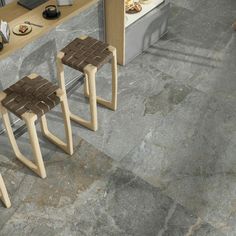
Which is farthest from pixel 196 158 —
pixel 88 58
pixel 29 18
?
pixel 29 18

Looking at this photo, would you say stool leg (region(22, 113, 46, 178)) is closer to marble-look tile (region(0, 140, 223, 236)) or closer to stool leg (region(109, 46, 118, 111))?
marble-look tile (region(0, 140, 223, 236))

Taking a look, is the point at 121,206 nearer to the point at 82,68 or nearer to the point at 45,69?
the point at 82,68

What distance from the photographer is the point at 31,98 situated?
2453 millimetres

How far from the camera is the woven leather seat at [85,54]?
8.84ft

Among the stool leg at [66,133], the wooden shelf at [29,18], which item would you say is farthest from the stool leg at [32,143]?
the wooden shelf at [29,18]

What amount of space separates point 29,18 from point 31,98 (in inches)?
25.6

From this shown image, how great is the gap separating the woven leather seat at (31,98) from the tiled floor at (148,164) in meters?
0.56

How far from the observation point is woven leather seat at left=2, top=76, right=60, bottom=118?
93.6 inches

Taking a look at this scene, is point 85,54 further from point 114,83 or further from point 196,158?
point 196,158

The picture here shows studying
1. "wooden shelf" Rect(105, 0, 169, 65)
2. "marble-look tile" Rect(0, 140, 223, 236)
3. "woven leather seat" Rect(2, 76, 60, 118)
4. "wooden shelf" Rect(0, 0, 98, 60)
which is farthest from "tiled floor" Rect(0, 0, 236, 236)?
"wooden shelf" Rect(0, 0, 98, 60)

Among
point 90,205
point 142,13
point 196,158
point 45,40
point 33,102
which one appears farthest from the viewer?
point 142,13

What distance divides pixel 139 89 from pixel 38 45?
38.1 inches

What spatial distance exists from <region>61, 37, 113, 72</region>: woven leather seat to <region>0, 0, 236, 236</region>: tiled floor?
58 centimetres

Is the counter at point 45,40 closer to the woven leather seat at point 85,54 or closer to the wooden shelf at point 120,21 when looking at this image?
the wooden shelf at point 120,21
